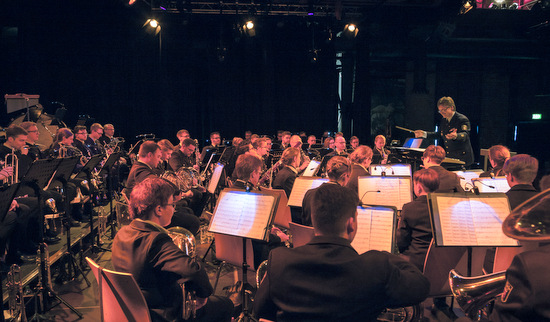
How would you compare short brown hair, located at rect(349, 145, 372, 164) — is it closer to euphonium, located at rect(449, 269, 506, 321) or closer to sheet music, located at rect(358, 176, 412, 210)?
sheet music, located at rect(358, 176, 412, 210)

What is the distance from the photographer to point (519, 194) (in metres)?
3.50

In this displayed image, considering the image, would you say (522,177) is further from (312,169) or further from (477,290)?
(312,169)

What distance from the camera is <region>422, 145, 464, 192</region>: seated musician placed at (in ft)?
14.5

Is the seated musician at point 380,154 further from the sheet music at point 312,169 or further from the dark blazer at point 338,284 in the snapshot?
Result: the dark blazer at point 338,284

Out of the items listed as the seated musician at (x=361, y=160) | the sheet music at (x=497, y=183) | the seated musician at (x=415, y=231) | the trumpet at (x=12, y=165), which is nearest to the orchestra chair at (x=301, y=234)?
the seated musician at (x=415, y=231)

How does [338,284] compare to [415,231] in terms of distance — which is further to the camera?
[415,231]

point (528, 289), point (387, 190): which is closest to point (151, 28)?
point (387, 190)

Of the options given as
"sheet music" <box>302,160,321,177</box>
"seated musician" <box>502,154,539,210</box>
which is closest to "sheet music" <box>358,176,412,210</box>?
"seated musician" <box>502,154,539,210</box>

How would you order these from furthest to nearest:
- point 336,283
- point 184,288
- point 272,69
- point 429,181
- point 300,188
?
point 272,69
point 300,188
point 429,181
point 184,288
point 336,283

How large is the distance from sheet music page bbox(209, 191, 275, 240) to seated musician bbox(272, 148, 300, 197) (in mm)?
1823

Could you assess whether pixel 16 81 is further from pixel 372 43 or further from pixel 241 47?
pixel 372 43

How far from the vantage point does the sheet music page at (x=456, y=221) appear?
2805 millimetres

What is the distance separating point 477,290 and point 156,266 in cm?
168

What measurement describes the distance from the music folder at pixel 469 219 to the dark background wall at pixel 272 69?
972 centimetres
